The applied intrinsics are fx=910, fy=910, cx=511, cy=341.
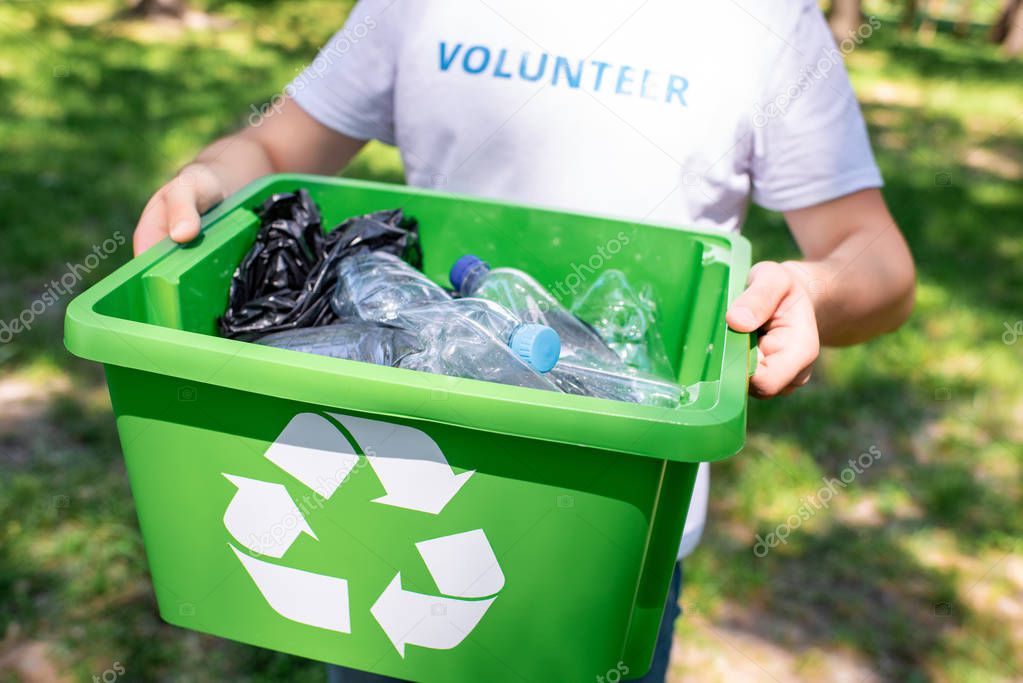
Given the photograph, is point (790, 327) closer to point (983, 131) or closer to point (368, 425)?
point (368, 425)

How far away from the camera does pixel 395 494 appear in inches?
34.7

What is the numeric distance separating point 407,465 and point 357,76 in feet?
2.70

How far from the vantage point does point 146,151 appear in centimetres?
451

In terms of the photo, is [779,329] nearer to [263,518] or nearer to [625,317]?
[625,317]

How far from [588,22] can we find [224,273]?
0.64m

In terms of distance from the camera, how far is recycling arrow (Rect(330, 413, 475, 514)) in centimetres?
84

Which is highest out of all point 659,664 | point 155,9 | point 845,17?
point 659,664

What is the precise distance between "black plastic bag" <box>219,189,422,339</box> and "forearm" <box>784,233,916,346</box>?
1.85ft

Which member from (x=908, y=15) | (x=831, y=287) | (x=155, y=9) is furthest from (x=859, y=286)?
(x=908, y=15)

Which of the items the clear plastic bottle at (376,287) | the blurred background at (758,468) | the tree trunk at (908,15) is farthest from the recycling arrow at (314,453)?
the tree trunk at (908,15)

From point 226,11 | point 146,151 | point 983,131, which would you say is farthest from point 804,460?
point 226,11

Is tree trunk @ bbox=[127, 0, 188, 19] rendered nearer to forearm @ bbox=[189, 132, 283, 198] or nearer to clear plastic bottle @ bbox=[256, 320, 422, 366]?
forearm @ bbox=[189, 132, 283, 198]

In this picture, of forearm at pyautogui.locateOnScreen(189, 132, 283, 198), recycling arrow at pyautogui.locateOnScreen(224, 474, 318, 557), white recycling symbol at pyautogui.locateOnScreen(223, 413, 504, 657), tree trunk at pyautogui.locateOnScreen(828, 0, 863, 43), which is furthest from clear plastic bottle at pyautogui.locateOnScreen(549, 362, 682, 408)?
tree trunk at pyautogui.locateOnScreen(828, 0, 863, 43)

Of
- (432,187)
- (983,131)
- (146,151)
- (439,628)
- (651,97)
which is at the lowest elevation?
(983,131)
